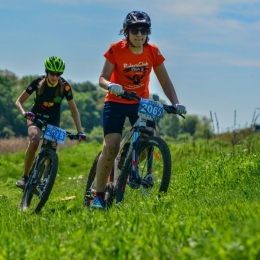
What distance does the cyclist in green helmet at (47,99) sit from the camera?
9875 mm

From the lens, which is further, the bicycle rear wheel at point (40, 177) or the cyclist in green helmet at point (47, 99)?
the cyclist in green helmet at point (47, 99)

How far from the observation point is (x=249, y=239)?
403 centimetres

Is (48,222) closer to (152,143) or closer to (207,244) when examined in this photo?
(152,143)

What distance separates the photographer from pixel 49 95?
397 inches

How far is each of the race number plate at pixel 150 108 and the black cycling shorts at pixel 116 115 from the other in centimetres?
41

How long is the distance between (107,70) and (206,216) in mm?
2842

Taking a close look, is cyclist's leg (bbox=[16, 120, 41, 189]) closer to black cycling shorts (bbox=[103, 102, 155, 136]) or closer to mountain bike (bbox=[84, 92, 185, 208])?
black cycling shorts (bbox=[103, 102, 155, 136])

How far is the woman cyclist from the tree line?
99983 mm

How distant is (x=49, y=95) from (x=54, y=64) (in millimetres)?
498

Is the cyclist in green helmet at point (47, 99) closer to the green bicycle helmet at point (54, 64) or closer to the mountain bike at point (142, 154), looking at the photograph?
the green bicycle helmet at point (54, 64)

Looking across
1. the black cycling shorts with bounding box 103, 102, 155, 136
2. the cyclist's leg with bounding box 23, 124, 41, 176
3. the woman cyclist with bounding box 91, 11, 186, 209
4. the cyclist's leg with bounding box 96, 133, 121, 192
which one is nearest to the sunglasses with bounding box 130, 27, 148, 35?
the woman cyclist with bounding box 91, 11, 186, 209

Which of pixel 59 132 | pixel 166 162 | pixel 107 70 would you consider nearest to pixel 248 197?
pixel 166 162

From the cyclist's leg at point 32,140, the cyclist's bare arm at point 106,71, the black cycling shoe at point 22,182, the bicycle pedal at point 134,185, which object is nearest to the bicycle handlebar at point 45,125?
the cyclist's leg at point 32,140

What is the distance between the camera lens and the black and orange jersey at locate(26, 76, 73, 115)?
10034 millimetres
